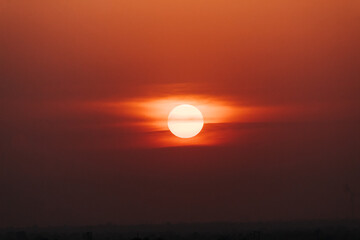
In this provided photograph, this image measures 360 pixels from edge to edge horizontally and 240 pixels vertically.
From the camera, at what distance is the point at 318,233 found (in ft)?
109

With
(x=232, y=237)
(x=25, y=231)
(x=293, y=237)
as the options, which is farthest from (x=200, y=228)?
(x=25, y=231)

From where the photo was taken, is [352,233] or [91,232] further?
[91,232]

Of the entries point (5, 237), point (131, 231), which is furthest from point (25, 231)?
point (131, 231)

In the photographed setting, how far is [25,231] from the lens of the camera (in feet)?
102

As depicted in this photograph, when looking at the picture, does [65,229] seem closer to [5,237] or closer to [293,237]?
[5,237]

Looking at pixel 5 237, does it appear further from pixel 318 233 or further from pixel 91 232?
pixel 318 233

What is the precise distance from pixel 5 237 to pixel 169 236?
31.1 feet

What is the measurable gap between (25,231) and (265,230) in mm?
13344

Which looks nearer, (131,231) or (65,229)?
(65,229)

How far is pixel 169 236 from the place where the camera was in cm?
3466

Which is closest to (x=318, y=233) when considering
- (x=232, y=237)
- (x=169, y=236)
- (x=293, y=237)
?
(x=293, y=237)

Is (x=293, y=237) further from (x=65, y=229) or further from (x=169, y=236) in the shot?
(x=65, y=229)

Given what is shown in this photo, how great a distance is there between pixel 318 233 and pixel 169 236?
8.68 metres

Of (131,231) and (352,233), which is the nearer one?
(352,233)
